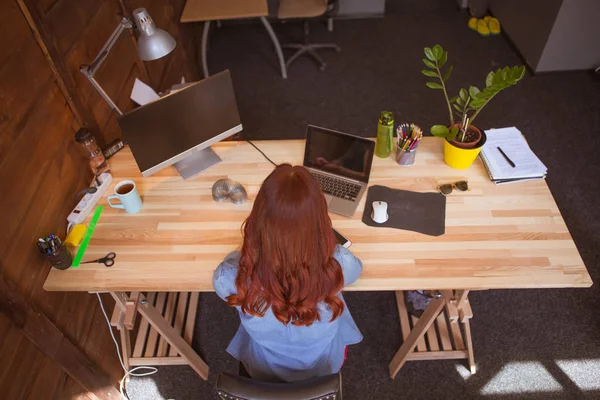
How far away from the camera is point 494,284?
141cm

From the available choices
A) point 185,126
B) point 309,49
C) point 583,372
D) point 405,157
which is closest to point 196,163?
point 185,126

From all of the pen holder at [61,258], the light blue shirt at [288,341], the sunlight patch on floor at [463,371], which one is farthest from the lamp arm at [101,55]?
the sunlight patch on floor at [463,371]

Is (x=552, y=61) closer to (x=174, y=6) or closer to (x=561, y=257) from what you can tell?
(x=561, y=257)

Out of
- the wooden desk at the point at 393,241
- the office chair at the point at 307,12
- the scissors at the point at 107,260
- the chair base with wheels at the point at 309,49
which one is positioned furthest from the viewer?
the chair base with wheels at the point at 309,49

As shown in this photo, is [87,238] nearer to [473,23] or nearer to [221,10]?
[221,10]

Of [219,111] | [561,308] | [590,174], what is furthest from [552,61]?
[219,111]

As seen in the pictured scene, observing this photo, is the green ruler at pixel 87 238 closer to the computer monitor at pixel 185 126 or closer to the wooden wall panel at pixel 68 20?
the computer monitor at pixel 185 126

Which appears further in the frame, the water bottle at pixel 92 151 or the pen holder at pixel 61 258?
the water bottle at pixel 92 151

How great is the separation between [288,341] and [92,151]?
1.14 meters

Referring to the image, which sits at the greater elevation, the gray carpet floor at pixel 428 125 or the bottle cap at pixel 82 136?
the bottle cap at pixel 82 136

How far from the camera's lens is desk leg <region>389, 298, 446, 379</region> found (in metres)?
1.71

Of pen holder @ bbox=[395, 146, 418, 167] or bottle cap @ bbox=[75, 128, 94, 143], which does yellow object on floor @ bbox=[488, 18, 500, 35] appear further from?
bottle cap @ bbox=[75, 128, 94, 143]

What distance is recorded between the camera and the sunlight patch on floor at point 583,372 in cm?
193

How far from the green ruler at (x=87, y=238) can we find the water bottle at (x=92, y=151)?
0.20 meters
